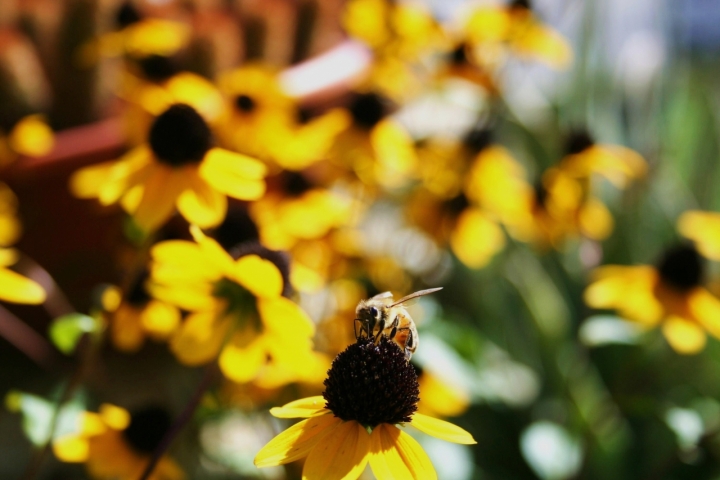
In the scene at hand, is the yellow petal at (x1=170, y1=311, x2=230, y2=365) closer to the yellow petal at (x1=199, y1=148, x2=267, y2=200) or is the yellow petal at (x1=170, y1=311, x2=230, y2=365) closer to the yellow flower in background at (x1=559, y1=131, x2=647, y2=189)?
the yellow petal at (x1=199, y1=148, x2=267, y2=200)

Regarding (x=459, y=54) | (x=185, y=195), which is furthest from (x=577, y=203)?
(x=185, y=195)

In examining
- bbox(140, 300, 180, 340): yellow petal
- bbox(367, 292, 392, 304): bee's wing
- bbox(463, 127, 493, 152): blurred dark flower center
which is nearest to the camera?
bbox(367, 292, 392, 304): bee's wing

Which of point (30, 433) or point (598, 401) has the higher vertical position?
point (30, 433)

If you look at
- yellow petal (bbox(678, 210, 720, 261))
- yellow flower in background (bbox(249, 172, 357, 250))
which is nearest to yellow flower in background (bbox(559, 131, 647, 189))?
yellow petal (bbox(678, 210, 720, 261))

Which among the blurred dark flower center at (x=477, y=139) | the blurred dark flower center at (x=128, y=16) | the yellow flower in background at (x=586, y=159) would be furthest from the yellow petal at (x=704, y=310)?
the blurred dark flower center at (x=128, y=16)

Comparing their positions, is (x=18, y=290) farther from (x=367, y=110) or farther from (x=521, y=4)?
(x=521, y=4)

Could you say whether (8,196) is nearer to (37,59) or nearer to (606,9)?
(37,59)

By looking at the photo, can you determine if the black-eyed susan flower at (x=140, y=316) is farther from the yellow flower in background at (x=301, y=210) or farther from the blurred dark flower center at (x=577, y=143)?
the blurred dark flower center at (x=577, y=143)
